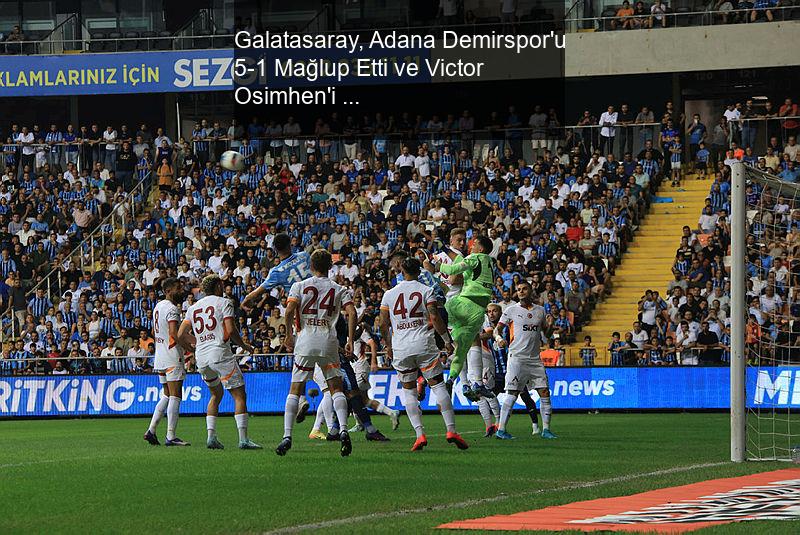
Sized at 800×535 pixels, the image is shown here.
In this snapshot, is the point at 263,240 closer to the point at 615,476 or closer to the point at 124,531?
the point at 615,476

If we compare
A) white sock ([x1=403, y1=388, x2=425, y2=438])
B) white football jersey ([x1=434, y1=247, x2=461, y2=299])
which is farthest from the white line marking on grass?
white football jersey ([x1=434, y1=247, x2=461, y2=299])

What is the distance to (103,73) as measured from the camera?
41.6 m

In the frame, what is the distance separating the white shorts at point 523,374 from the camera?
1781 centimetres

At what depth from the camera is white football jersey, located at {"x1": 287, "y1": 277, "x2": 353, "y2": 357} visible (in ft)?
47.5

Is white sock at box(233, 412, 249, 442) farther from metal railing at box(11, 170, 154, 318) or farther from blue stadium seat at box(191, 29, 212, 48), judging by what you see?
blue stadium seat at box(191, 29, 212, 48)

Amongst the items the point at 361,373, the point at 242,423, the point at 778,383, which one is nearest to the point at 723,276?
the point at 778,383

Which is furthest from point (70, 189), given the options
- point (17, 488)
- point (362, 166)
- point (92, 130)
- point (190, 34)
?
point (17, 488)

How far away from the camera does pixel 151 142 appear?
4069 centimetres

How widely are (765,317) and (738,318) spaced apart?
35.9ft

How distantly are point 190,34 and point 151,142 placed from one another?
3621 mm

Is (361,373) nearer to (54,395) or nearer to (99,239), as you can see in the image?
(54,395)

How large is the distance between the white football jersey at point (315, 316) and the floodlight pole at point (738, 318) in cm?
428

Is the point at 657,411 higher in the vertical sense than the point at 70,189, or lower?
lower

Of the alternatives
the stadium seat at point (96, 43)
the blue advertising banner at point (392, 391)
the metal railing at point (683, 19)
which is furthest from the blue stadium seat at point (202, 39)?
the blue advertising banner at point (392, 391)
